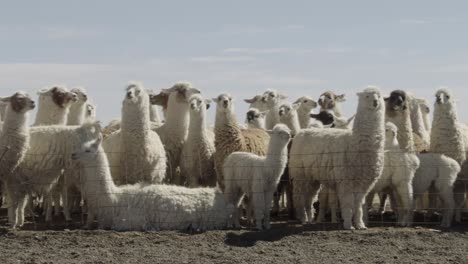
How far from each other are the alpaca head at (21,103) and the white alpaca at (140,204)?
1.13m

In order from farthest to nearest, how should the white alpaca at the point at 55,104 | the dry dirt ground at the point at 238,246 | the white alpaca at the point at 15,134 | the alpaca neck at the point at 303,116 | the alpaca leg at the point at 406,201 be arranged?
the alpaca neck at the point at 303,116 → the white alpaca at the point at 55,104 → the alpaca leg at the point at 406,201 → the white alpaca at the point at 15,134 → the dry dirt ground at the point at 238,246

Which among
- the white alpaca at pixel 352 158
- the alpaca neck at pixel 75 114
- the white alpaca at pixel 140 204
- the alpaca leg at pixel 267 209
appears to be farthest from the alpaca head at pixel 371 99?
the alpaca neck at pixel 75 114

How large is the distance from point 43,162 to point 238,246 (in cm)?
345

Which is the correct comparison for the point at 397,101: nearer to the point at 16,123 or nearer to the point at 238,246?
the point at 238,246

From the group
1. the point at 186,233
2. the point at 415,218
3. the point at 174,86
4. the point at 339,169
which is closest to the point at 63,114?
the point at 174,86

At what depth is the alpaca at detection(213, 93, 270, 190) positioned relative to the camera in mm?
13180

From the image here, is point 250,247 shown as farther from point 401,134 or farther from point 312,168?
point 401,134

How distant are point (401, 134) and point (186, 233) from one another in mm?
4439

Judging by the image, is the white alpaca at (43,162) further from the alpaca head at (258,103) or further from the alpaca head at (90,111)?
the alpaca head at (258,103)

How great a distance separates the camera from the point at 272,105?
695 inches

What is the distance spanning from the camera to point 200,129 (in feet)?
44.6

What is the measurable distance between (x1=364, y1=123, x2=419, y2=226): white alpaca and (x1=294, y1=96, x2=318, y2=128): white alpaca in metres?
4.88

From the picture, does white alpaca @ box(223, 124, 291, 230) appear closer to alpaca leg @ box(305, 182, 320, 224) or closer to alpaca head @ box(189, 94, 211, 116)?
alpaca leg @ box(305, 182, 320, 224)

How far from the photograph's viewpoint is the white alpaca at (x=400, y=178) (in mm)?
12477
